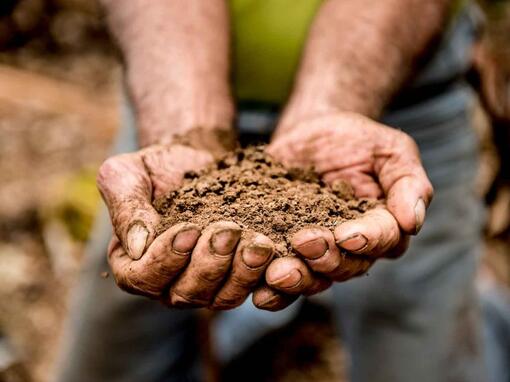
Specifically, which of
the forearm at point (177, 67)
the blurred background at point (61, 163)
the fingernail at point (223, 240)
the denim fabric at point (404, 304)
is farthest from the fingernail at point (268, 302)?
the blurred background at point (61, 163)

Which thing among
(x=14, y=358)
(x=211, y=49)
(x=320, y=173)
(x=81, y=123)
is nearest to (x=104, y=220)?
(x=14, y=358)

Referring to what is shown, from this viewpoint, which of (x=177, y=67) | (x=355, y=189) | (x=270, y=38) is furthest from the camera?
(x=270, y=38)

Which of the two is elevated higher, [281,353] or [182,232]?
[182,232]

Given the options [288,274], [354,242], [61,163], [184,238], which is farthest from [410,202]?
[61,163]

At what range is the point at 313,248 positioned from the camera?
97 centimetres

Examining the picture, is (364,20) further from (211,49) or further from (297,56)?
(211,49)

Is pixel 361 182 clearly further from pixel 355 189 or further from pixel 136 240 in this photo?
pixel 136 240

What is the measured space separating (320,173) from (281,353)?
1470 millimetres

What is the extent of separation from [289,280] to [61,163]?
260 centimetres

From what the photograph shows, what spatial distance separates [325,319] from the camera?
8.85 ft

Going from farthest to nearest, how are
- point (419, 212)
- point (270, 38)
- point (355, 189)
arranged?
point (270, 38), point (355, 189), point (419, 212)

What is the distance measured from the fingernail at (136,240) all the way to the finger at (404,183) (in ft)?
1.30

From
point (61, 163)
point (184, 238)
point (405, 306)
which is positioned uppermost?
point (184, 238)

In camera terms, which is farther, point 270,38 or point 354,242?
point 270,38
